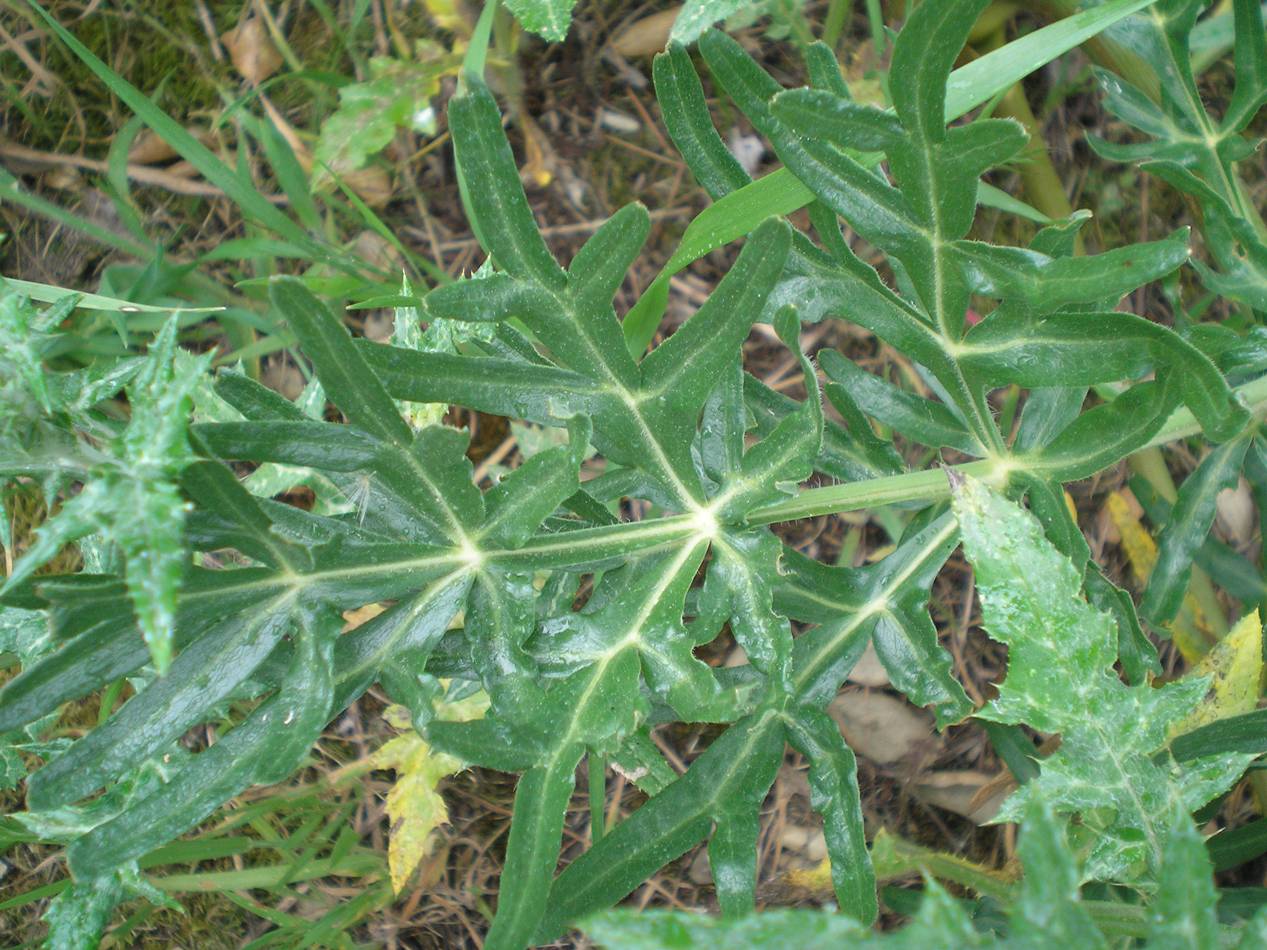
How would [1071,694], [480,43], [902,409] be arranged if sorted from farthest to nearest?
[480,43] → [902,409] → [1071,694]

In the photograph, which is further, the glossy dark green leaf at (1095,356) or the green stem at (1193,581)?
the green stem at (1193,581)

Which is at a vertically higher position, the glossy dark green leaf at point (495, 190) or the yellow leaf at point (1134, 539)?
the glossy dark green leaf at point (495, 190)

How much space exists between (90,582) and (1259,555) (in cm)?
209

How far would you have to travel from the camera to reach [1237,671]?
1.76 meters

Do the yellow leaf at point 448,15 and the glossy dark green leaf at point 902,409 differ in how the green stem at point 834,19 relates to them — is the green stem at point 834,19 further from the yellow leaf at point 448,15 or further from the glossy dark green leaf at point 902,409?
the glossy dark green leaf at point 902,409

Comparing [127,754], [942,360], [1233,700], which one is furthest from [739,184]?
[1233,700]

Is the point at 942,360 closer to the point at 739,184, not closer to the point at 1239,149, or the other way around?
the point at 739,184

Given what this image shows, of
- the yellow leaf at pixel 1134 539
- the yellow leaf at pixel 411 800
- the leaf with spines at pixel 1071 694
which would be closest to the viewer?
the leaf with spines at pixel 1071 694

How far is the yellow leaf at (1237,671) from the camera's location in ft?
5.77

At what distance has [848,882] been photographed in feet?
4.42

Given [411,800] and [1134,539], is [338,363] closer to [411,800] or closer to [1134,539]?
[411,800]

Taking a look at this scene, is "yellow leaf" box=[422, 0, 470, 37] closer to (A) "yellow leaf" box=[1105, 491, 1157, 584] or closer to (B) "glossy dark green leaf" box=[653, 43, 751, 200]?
(B) "glossy dark green leaf" box=[653, 43, 751, 200]

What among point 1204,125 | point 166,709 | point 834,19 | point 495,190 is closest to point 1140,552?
point 1204,125

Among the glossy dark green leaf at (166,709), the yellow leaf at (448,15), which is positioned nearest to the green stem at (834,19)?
the yellow leaf at (448,15)
